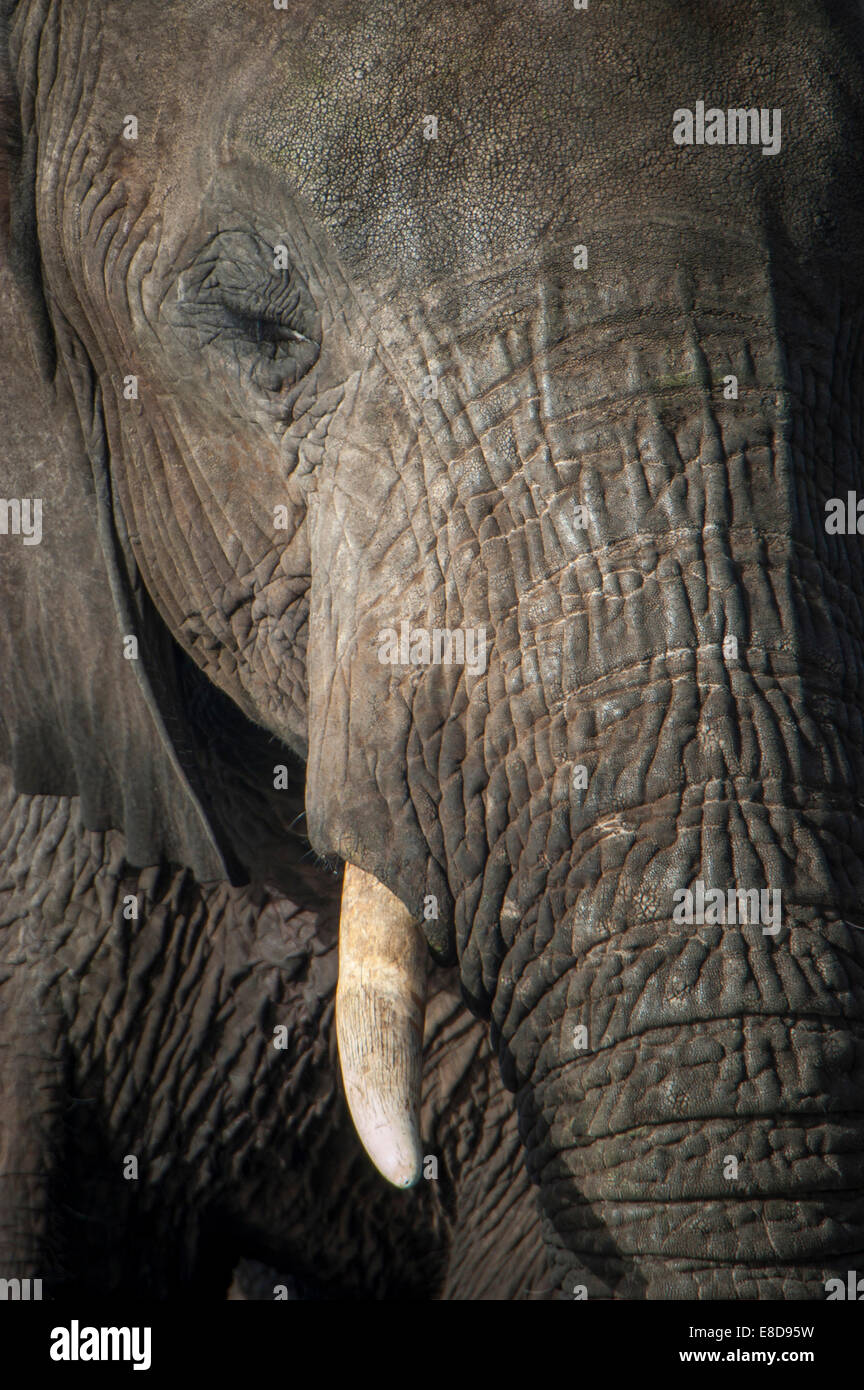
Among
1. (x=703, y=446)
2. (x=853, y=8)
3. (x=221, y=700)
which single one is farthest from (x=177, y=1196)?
(x=853, y=8)

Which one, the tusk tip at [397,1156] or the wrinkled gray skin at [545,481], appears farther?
the tusk tip at [397,1156]

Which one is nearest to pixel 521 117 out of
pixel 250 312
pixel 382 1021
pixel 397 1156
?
pixel 250 312

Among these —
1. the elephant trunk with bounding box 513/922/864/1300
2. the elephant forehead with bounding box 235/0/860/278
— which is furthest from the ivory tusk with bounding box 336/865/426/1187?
the elephant forehead with bounding box 235/0/860/278

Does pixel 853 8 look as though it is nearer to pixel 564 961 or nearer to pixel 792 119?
pixel 792 119

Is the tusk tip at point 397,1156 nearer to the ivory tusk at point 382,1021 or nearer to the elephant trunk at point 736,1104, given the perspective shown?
the ivory tusk at point 382,1021

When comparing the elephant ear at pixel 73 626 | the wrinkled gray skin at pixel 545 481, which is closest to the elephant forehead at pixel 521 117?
the wrinkled gray skin at pixel 545 481

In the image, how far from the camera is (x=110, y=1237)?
3.09 m

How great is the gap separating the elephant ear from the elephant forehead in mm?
669

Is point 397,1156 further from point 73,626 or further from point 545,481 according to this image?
point 73,626

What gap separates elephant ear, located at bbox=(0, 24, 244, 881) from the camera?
8.48ft

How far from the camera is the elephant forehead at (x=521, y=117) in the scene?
1.99 meters

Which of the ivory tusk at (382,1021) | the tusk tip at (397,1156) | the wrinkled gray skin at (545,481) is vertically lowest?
the tusk tip at (397,1156)

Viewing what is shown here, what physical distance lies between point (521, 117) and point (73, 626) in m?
1.22

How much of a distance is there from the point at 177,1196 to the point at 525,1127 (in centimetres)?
136
